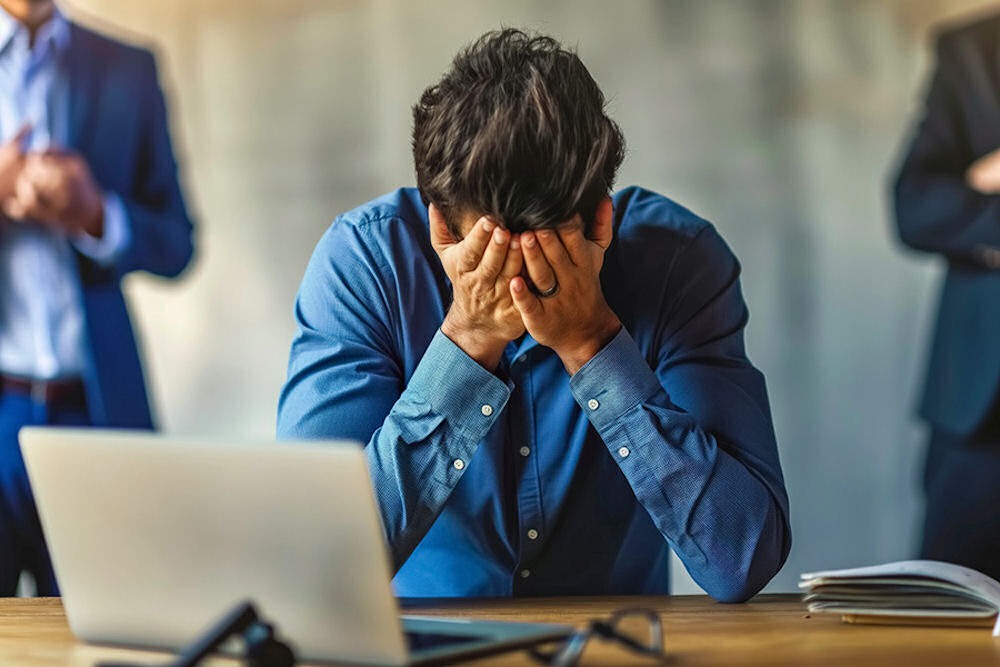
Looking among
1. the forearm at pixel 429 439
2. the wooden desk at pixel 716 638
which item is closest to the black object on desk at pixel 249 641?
the wooden desk at pixel 716 638

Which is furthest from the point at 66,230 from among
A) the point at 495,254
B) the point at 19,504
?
the point at 495,254

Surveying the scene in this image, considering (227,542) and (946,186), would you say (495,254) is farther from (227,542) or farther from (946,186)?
(946,186)

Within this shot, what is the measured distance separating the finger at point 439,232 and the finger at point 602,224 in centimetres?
17

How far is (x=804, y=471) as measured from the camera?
3.00 meters

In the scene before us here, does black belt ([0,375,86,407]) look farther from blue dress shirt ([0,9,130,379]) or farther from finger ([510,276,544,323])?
finger ([510,276,544,323])

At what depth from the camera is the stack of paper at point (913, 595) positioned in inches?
47.0

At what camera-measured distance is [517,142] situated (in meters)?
1.36

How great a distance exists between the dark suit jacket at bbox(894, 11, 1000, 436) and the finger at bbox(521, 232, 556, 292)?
1.83 m

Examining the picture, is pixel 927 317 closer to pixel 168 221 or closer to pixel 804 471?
pixel 804 471

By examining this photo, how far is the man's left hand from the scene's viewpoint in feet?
4.52

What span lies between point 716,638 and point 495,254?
1.66 feet

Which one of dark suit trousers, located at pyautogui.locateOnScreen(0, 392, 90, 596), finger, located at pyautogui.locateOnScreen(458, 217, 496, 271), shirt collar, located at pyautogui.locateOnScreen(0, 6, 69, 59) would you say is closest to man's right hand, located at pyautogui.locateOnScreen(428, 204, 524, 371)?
finger, located at pyautogui.locateOnScreen(458, 217, 496, 271)

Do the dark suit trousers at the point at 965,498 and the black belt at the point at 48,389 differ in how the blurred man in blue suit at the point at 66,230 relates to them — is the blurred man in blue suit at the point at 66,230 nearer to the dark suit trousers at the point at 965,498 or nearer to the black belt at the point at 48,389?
the black belt at the point at 48,389

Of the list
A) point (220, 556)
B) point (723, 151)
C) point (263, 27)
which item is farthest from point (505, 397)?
point (263, 27)
